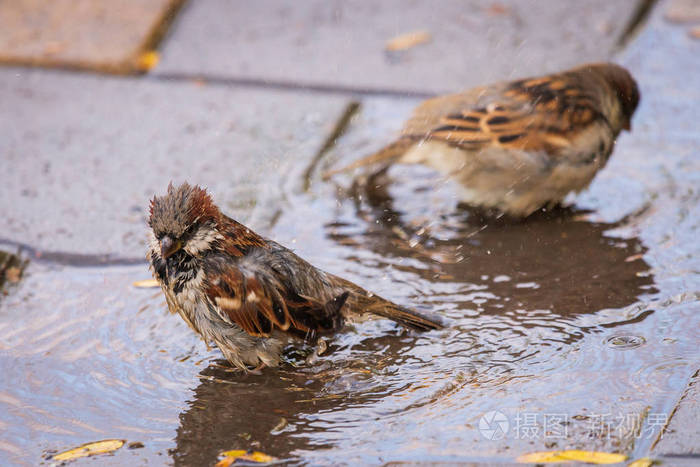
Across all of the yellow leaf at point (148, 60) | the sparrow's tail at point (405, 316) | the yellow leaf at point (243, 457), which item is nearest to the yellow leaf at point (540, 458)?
the yellow leaf at point (243, 457)

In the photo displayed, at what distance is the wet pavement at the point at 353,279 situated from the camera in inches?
143

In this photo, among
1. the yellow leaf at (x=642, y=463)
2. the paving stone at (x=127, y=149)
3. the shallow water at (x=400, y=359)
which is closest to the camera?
the yellow leaf at (x=642, y=463)

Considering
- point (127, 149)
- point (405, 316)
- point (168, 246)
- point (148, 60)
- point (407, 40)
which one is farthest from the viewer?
point (407, 40)

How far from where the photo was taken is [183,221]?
389 centimetres

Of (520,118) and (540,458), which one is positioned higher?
(520,118)

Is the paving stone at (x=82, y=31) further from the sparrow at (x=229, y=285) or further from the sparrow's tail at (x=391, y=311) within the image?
the sparrow's tail at (x=391, y=311)

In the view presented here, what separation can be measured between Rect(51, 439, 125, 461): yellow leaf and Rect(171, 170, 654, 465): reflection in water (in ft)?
0.79

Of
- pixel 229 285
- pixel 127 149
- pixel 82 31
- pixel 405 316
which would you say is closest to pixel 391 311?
pixel 405 316

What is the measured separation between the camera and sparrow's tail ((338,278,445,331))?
4.29 metres

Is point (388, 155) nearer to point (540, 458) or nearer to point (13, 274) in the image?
point (13, 274)

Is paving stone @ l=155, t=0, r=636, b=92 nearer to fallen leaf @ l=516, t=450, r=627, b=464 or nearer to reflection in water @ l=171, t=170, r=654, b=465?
reflection in water @ l=171, t=170, r=654, b=465

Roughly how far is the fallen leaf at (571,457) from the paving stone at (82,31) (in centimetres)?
454

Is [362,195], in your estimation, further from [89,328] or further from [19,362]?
[19,362]

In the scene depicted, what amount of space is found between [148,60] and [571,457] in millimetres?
4699
